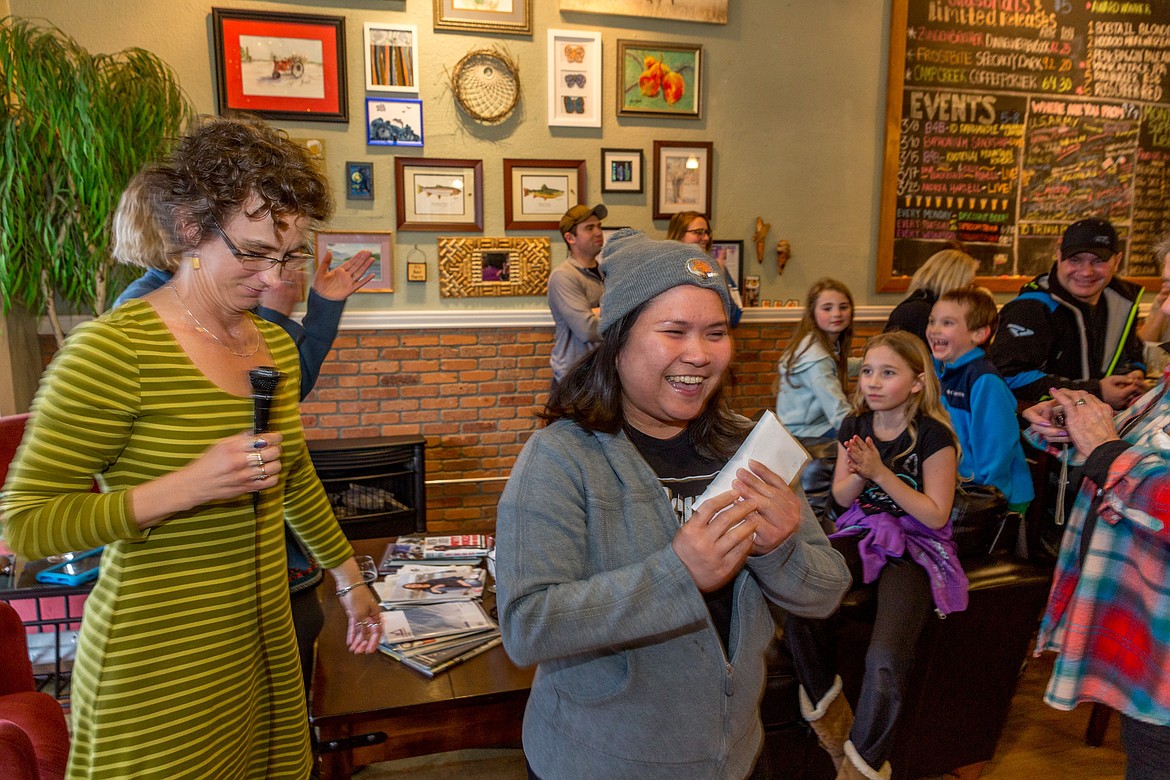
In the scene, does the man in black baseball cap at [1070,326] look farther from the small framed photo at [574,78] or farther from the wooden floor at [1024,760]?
the small framed photo at [574,78]

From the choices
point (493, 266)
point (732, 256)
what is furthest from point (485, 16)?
point (732, 256)

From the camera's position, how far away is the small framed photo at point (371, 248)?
Answer: 4.12 metres

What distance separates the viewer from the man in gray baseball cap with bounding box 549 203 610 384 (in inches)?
147

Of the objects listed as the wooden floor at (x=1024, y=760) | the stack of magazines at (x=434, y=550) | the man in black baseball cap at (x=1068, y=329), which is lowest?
the wooden floor at (x=1024, y=760)

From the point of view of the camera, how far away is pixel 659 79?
4.40 meters

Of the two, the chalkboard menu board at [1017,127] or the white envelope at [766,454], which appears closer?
the white envelope at [766,454]

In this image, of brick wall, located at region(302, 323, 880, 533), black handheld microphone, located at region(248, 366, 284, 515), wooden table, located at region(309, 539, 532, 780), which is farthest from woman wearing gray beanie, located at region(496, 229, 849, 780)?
brick wall, located at region(302, 323, 880, 533)

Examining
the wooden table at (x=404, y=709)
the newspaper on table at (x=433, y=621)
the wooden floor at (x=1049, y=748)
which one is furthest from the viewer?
the wooden floor at (x=1049, y=748)

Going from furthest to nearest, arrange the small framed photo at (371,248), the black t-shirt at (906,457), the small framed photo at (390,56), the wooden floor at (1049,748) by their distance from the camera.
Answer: the small framed photo at (371,248)
the small framed photo at (390,56)
the wooden floor at (1049,748)
the black t-shirt at (906,457)

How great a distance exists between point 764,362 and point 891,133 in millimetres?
1666

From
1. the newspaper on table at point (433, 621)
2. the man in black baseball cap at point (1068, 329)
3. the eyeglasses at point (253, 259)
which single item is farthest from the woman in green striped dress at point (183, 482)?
the man in black baseball cap at point (1068, 329)

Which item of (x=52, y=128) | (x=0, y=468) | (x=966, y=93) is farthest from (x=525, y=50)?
(x=0, y=468)

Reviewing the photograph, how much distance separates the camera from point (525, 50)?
4.20 meters

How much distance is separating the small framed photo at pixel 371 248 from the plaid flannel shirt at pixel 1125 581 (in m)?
3.46
